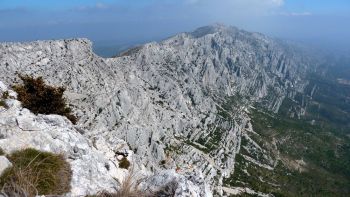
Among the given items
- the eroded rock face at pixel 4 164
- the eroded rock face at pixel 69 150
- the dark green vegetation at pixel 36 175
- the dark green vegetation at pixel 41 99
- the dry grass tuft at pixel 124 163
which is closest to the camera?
the dark green vegetation at pixel 36 175

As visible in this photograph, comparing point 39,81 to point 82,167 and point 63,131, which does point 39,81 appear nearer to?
point 63,131

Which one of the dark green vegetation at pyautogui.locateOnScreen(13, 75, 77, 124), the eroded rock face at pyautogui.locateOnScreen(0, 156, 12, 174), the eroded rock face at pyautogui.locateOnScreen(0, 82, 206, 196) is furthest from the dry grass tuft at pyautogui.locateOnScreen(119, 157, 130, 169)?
the eroded rock face at pyautogui.locateOnScreen(0, 156, 12, 174)

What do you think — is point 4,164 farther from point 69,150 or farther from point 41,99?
point 41,99

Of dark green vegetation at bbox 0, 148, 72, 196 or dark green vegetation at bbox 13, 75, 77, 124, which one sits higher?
dark green vegetation at bbox 0, 148, 72, 196

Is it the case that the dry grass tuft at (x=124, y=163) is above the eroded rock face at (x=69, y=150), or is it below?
below

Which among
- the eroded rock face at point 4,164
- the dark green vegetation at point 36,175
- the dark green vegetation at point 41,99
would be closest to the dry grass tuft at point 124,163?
the dark green vegetation at point 36,175

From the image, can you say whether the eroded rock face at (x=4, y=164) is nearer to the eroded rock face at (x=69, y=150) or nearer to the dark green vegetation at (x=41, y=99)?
the eroded rock face at (x=69, y=150)

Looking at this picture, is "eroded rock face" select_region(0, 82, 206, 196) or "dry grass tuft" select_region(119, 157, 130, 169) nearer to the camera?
"eroded rock face" select_region(0, 82, 206, 196)

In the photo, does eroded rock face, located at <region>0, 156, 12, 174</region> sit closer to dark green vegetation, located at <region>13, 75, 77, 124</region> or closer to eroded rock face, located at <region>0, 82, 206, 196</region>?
eroded rock face, located at <region>0, 82, 206, 196</region>

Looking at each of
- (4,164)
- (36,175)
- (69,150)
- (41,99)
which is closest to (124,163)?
(69,150)

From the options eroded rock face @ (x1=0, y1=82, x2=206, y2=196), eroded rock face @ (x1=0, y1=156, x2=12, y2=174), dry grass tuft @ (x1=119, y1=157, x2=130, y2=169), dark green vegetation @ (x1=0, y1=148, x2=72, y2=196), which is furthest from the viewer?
dry grass tuft @ (x1=119, y1=157, x2=130, y2=169)
